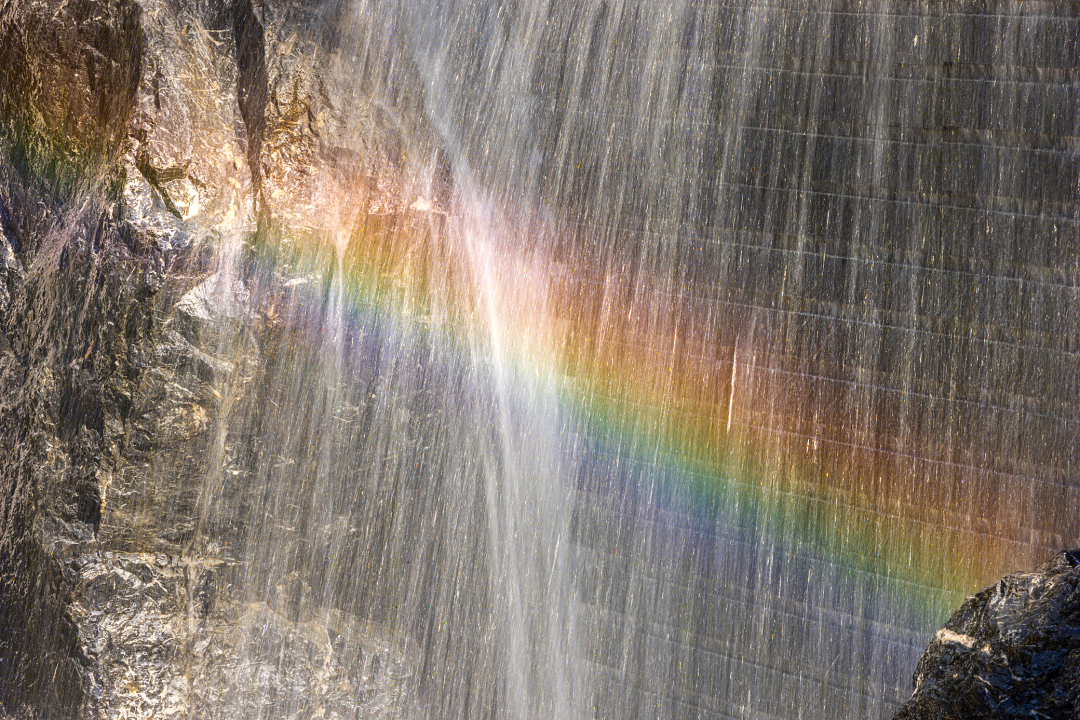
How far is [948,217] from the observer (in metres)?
2.86

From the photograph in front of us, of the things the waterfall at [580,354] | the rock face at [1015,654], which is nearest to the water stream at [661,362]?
the waterfall at [580,354]

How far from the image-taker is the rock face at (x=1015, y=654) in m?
A: 2.15

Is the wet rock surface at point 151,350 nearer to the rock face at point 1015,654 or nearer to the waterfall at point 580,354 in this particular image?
the waterfall at point 580,354

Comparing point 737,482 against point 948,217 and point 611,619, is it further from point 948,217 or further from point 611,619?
point 948,217

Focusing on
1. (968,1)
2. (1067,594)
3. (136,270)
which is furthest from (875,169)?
(136,270)

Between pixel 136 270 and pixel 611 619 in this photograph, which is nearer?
pixel 611 619

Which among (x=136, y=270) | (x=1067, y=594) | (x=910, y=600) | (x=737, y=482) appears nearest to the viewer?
(x=1067, y=594)

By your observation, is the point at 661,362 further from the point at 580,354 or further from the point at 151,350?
the point at 151,350

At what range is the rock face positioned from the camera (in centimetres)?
215

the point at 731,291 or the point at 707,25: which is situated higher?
the point at 707,25

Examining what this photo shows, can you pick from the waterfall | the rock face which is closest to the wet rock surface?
the waterfall

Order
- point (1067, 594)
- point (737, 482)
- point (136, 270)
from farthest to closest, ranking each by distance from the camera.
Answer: point (136, 270)
point (737, 482)
point (1067, 594)

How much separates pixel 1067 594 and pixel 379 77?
3.43 meters

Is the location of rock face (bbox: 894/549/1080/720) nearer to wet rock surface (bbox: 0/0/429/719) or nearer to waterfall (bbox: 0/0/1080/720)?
waterfall (bbox: 0/0/1080/720)
